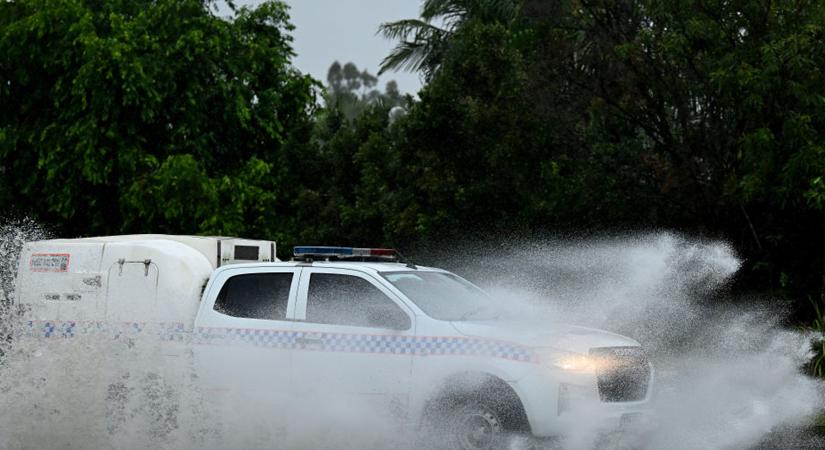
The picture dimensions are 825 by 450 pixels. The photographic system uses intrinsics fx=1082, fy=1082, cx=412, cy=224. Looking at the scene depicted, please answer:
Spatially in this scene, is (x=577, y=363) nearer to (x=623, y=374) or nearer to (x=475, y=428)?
(x=623, y=374)

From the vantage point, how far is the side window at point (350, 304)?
910 cm

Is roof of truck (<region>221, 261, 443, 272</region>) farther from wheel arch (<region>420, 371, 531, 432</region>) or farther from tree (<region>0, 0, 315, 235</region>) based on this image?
tree (<region>0, 0, 315, 235</region>)

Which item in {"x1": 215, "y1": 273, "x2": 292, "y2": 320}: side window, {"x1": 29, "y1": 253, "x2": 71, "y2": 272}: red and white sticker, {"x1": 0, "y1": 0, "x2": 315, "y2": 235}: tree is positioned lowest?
{"x1": 215, "y1": 273, "x2": 292, "y2": 320}: side window

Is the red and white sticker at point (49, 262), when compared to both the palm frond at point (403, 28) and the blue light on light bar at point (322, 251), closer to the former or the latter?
the blue light on light bar at point (322, 251)

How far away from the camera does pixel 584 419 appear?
8.35 metres

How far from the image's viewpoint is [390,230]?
18.8 metres

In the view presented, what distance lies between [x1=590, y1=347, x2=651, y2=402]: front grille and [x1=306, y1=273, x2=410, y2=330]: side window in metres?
1.66

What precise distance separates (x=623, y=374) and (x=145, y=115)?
20.0m

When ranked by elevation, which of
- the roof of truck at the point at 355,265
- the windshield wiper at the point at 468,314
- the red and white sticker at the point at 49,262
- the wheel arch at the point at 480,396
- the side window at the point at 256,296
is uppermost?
the red and white sticker at the point at 49,262

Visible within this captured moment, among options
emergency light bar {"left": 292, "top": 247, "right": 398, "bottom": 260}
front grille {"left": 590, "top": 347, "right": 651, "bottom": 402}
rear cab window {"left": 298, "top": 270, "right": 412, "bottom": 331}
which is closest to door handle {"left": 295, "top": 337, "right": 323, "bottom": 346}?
rear cab window {"left": 298, "top": 270, "right": 412, "bottom": 331}

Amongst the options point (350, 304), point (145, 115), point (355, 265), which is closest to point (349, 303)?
point (350, 304)

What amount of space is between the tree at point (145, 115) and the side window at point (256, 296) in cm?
1562

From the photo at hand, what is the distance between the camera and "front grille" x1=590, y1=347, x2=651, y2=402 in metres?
8.57

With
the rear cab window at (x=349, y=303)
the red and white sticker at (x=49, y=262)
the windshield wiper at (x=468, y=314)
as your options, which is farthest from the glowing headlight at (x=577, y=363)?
the red and white sticker at (x=49, y=262)
